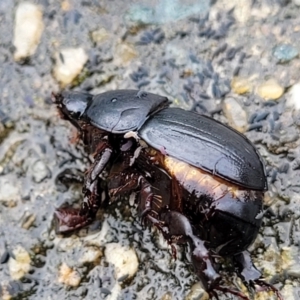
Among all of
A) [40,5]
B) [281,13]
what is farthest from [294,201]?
[40,5]

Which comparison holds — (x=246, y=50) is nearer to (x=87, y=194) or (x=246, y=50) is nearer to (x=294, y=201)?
(x=294, y=201)

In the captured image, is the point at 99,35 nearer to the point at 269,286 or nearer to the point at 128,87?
the point at 128,87

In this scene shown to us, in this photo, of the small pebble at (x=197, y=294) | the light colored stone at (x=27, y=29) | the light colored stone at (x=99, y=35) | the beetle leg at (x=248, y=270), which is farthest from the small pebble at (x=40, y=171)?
the beetle leg at (x=248, y=270)

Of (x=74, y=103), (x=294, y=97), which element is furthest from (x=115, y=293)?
(x=294, y=97)

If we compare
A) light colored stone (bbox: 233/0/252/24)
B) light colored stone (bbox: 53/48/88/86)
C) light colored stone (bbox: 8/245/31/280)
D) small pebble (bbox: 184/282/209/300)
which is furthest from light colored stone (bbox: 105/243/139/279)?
light colored stone (bbox: 233/0/252/24)

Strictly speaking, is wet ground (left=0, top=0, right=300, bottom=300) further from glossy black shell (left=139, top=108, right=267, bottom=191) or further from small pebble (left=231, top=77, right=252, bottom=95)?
glossy black shell (left=139, top=108, right=267, bottom=191)

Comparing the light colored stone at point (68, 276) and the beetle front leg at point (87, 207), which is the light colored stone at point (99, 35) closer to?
the beetle front leg at point (87, 207)
